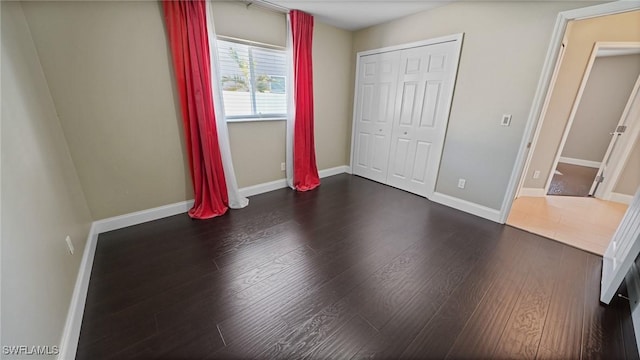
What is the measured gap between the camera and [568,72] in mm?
2932

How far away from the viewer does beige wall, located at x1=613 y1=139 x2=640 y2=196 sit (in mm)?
3008

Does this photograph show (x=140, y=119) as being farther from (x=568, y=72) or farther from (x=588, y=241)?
(x=568, y=72)

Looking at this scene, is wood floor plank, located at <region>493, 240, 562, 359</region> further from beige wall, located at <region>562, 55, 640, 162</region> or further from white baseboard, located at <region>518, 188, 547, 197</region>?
beige wall, located at <region>562, 55, 640, 162</region>

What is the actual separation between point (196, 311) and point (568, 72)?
4712 mm

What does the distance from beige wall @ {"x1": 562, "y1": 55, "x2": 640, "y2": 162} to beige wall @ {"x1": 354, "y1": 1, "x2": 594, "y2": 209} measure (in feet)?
12.5

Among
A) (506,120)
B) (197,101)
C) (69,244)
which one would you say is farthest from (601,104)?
(69,244)

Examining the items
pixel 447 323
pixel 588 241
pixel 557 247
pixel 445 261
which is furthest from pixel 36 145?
pixel 588 241

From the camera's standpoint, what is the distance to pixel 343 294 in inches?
64.1

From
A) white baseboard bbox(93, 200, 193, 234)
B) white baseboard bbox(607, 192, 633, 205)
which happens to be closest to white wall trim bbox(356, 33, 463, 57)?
white baseboard bbox(607, 192, 633, 205)

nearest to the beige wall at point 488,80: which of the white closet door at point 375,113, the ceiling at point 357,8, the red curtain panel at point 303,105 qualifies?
the ceiling at point 357,8

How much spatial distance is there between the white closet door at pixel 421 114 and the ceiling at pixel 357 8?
0.45m

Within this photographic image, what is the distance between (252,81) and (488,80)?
269 cm

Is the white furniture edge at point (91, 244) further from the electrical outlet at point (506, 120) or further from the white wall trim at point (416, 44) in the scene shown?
the electrical outlet at point (506, 120)

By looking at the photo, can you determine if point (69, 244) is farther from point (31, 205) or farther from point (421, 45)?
point (421, 45)
